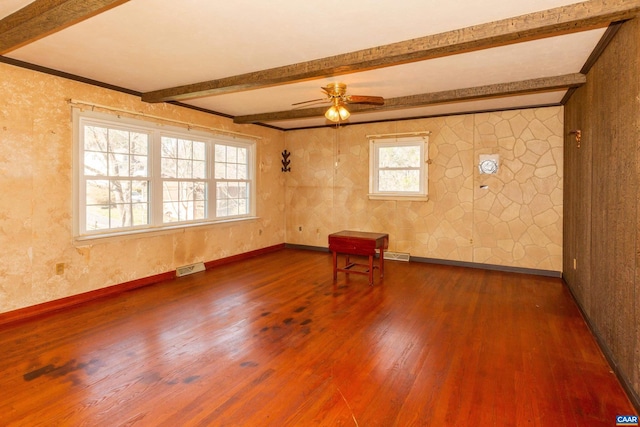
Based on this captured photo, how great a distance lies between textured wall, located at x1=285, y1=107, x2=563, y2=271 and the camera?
531 centimetres

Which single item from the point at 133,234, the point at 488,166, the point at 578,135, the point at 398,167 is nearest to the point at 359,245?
the point at 398,167

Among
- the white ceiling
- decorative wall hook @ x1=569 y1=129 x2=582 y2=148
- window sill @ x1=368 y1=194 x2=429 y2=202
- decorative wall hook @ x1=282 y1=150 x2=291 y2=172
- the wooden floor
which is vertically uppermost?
the white ceiling

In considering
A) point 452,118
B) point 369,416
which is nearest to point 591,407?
point 369,416

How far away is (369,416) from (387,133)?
205 inches

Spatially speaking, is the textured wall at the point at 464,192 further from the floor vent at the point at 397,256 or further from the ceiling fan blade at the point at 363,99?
the ceiling fan blade at the point at 363,99

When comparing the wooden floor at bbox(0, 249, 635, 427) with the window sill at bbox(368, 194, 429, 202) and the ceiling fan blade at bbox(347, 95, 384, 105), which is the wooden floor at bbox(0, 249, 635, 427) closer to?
the window sill at bbox(368, 194, 429, 202)

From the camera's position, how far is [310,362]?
2646mm

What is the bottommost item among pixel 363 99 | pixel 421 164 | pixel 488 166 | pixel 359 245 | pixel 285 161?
pixel 359 245

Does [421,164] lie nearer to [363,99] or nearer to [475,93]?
[475,93]

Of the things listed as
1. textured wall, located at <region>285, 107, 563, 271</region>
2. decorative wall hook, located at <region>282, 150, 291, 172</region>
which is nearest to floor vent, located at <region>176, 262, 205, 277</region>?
textured wall, located at <region>285, 107, 563, 271</region>

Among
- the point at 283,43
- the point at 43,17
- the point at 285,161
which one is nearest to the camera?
the point at 43,17

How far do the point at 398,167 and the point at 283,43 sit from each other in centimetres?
382

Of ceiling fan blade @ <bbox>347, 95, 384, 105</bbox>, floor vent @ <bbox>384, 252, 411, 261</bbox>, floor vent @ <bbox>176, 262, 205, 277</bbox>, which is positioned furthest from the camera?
floor vent @ <bbox>384, 252, 411, 261</bbox>

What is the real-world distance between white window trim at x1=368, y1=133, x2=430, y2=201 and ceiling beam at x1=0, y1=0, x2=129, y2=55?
16.2 feet
